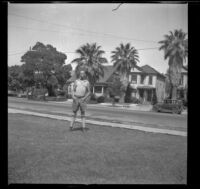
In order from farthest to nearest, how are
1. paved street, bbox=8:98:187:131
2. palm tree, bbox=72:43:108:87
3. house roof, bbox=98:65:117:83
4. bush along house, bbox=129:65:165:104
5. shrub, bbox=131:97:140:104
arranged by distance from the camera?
1. house roof, bbox=98:65:117:83
2. bush along house, bbox=129:65:165:104
3. shrub, bbox=131:97:140:104
4. palm tree, bbox=72:43:108:87
5. paved street, bbox=8:98:187:131

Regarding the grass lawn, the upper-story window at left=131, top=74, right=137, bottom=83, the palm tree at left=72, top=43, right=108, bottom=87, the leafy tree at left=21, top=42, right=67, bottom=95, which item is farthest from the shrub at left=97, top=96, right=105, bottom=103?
the grass lawn

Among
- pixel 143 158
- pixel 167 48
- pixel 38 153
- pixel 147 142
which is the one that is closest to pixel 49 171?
pixel 38 153

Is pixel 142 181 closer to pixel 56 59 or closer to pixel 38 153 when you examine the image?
pixel 38 153

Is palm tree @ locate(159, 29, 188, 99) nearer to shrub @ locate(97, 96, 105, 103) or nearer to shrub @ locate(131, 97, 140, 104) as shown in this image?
shrub @ locate(131, 97, 140, 104)

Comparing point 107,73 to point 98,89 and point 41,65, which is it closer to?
point 98,89

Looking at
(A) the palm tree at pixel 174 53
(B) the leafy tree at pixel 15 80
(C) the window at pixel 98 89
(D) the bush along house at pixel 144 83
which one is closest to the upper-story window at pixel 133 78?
(D) the bush along house at pixel 144 83

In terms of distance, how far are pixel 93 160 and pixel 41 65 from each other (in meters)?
37.7

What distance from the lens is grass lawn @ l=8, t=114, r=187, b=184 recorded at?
3561 mm

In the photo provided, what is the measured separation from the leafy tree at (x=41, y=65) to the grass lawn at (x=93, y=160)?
3505 centimetres

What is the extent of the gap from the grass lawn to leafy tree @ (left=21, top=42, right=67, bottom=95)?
3505cm

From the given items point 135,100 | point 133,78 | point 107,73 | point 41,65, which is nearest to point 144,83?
point 133,78

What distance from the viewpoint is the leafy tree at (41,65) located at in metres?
40.5

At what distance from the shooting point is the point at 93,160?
175 inches
